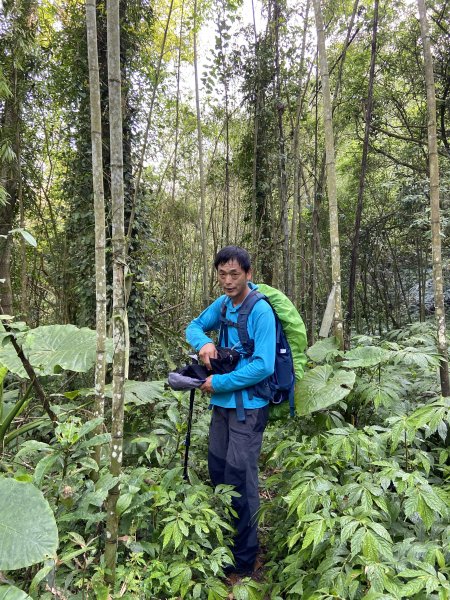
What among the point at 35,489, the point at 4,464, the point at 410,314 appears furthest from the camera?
the point at 410,314

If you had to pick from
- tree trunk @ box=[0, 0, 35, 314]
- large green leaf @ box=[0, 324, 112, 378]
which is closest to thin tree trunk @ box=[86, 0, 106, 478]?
large green leaf @ box=[0, 324, 112, 378]

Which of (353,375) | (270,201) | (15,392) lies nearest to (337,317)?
(353,375)

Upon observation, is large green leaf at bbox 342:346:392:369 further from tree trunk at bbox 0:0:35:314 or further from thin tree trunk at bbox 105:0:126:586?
tree trunk at bbox 0:0:35:314

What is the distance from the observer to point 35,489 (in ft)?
3.74

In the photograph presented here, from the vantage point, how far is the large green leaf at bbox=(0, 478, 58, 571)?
1.02 m

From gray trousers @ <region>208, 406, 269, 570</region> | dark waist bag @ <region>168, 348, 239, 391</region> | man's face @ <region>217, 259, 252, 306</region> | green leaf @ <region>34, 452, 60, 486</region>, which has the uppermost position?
man's face @ <region>217, 259, 252, 306</region>

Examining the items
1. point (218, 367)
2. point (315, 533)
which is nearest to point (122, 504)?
point (315, 533)

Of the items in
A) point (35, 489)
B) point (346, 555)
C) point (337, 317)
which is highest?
point (337, 317)

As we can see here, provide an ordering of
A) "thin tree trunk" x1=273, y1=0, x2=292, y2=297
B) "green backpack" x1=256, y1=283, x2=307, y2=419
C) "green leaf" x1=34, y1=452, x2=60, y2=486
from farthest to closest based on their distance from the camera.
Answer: "thin tree trunk" x1=273, y1=0, x2=292, y2=297 < "green backpack" x1=256, y1=283, x2=307, y2=419 < "green leaf" x1=34, y1=452, x2=60, y2=486

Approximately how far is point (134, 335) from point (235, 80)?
383cm

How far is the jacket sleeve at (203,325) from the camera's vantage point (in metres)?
2.22

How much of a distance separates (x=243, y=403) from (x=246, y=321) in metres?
0.40

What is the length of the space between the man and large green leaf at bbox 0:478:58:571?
0.94 meters

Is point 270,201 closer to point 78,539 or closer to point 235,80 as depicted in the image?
point 235,80
